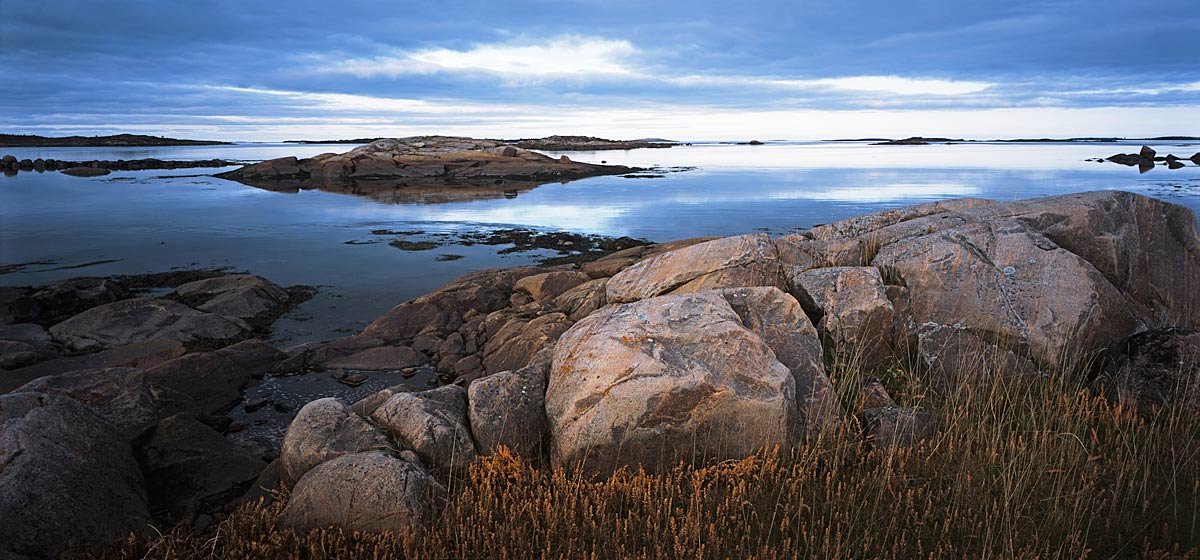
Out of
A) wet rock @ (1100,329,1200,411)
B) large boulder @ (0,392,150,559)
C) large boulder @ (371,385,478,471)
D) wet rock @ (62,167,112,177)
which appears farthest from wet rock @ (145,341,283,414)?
wet rock @ (62,167,112,177)

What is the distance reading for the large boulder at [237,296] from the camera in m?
15.1

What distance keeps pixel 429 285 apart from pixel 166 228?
18188 mm

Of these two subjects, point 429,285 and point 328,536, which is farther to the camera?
point 429,285

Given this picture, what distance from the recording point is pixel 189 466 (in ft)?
24.8

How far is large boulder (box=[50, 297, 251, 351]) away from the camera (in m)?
13.0

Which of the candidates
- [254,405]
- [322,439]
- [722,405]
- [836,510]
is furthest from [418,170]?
[836,510]

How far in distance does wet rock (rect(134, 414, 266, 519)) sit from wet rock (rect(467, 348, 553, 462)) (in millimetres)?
2895

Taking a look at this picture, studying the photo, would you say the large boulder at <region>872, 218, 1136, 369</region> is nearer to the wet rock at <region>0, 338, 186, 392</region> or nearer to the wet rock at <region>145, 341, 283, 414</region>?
the wet rock at <region>145, 341, 283, 414</region>

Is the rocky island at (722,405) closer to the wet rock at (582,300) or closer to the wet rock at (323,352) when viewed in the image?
the wet rock at (323,352)

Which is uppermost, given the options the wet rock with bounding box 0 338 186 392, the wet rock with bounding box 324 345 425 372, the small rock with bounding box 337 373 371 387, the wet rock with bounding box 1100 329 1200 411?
the wet rock with bounding box 1100 329 1200 411

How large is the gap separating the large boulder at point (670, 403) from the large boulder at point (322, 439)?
1708 millimetres

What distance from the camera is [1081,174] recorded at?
5888 cm

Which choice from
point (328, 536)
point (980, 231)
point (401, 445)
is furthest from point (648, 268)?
point (328, 536)

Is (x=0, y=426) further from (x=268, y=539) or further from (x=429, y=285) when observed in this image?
(x=429, y=285)
